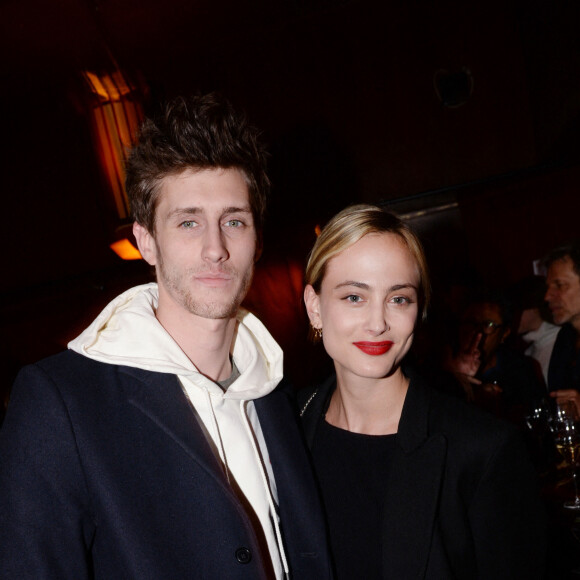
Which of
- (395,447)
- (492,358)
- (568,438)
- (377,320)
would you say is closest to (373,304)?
(377,320)

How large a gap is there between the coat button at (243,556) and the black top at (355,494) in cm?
41

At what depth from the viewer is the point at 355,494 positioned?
68.6 inches

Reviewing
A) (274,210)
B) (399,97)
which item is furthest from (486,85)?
(274,210)

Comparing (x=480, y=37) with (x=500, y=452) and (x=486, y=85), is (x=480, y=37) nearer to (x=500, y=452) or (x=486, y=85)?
(x=486, y=85)

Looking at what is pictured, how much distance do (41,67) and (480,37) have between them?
4.20 metres

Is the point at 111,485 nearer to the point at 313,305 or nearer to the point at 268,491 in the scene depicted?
the point at 268,491

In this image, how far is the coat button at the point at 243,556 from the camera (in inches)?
55.2

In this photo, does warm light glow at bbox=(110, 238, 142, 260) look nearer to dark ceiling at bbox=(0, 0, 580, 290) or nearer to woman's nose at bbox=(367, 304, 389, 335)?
woman's nose at bbox=(367, 304, 389, 335)

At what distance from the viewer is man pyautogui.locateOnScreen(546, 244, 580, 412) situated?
147 inches

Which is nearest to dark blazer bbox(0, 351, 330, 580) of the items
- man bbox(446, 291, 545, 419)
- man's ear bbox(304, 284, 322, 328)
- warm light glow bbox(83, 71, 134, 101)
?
man's ear bbox(304, 284, 322, 328)

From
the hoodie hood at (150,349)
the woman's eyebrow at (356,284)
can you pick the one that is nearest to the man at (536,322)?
the woman's eyebrow at (356,284)

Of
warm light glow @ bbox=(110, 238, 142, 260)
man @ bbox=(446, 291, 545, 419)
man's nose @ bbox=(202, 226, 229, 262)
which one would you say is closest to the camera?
man's nose @ bbox=(202, 226, 229, 262)

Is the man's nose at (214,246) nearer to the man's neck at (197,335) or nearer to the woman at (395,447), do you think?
the man's neck at (197,335)

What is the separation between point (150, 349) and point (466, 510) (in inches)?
40.2
